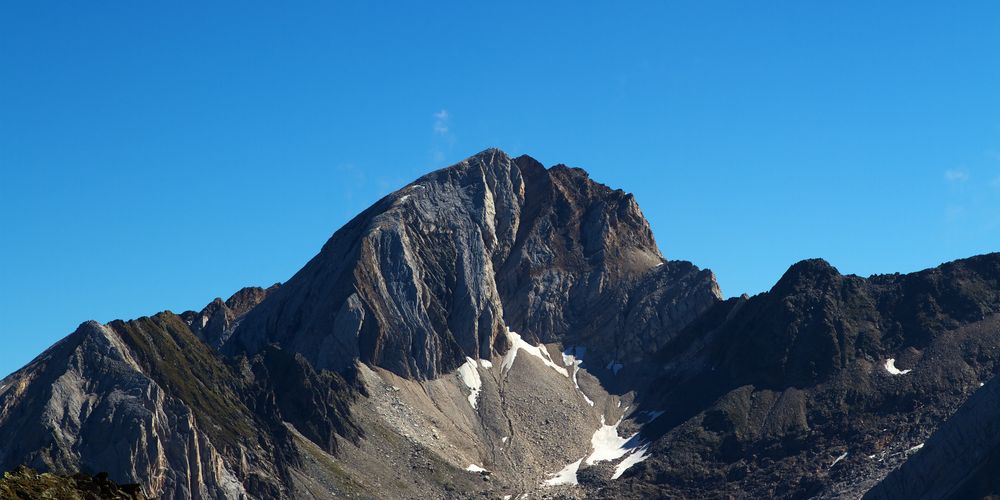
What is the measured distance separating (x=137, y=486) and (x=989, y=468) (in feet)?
458

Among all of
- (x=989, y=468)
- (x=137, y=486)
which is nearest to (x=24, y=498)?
(x=137, y=486)

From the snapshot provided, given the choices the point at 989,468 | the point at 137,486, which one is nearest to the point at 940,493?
the point at 989,468

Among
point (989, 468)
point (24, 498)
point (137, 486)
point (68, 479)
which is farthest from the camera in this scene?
point (989, 468)

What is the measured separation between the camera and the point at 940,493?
199375 millimetres

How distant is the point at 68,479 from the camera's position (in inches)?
2987

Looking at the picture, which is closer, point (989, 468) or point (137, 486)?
point (137, 486)

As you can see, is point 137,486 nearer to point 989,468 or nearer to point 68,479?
point 68,479

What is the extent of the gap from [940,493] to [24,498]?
6011 inches

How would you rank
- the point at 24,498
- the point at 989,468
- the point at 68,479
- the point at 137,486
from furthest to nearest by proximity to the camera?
1. the point at 989,468
2. the point at 137,486
3. the point at 68,479
4. the point at 24,498

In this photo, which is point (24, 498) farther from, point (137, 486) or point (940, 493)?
point (940, 493)

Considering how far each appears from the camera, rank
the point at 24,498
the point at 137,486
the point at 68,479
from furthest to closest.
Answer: the point at 137,486, the point at 68,479, the point at 24,498

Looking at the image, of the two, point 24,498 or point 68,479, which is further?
point 68,479

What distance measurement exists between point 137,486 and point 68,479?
684 cm

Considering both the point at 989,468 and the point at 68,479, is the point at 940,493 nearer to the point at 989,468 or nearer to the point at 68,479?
the point at 989,468
